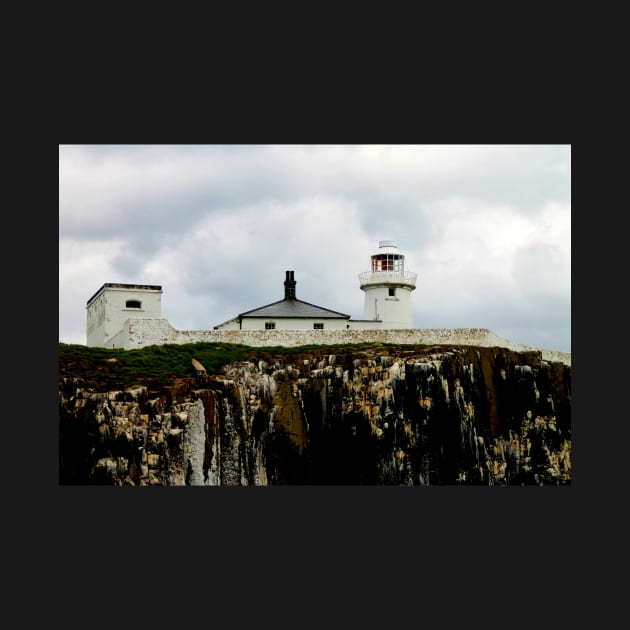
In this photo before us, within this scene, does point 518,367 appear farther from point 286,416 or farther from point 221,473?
point 221,473

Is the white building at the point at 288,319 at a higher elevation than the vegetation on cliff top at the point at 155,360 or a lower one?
higher

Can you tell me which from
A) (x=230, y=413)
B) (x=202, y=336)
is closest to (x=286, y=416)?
(x=230, y=413)

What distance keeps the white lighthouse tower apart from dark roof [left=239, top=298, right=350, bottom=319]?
191cm

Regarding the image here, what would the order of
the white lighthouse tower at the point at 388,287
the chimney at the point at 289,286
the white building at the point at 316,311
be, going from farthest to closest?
the chimney at the point at 289,286
the white lighthouse tower at the point at 388,287
the white building at the point at 316,311

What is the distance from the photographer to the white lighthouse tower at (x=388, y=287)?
6819 cm

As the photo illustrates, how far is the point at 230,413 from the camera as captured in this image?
5941cm

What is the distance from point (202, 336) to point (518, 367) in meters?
16.5

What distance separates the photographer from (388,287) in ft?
224

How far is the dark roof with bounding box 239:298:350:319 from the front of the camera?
6762 centimetres

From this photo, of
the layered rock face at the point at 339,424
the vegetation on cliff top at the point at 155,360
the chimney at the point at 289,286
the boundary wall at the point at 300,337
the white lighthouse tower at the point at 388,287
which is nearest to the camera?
the layered rock face at the point at 339,424

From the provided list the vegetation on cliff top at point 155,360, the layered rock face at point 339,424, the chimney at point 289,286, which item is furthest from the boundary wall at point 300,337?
the chimney at point 289,286

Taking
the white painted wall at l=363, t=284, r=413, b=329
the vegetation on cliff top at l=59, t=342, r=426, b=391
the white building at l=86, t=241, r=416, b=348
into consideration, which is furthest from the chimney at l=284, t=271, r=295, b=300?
the vegetation on cliff top at l=59, t=342, r=426, b=391

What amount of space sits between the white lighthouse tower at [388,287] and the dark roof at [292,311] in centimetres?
191

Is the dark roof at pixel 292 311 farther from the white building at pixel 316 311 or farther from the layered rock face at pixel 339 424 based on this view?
the layered rock face at pixel 339 424
